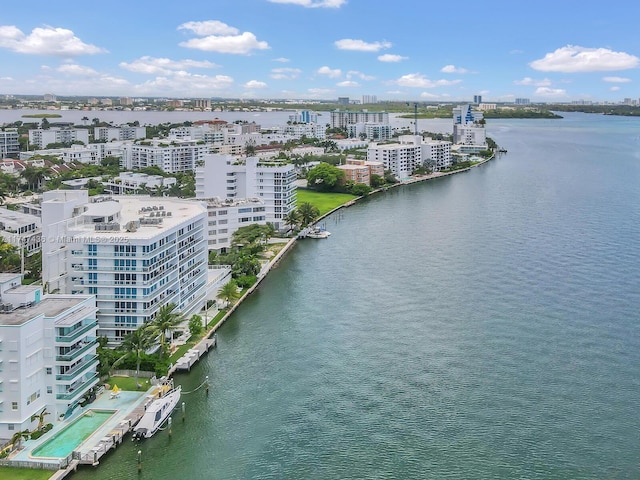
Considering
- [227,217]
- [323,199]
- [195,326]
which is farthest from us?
[323,199]

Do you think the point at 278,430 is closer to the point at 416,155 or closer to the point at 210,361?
the point at 210,361

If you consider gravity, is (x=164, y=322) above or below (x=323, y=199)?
below

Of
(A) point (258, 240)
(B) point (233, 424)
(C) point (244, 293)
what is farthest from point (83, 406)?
(A) point (258, 240)

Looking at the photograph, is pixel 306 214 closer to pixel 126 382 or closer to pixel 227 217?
pixel 227 217

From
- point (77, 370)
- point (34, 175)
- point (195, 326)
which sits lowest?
point (195, 326)

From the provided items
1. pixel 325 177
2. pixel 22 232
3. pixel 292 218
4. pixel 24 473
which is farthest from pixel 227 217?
pixel 325 177

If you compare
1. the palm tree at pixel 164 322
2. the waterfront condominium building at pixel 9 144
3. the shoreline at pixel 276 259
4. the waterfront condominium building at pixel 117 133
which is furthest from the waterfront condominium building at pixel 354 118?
the palm tree at pixel 164 322
